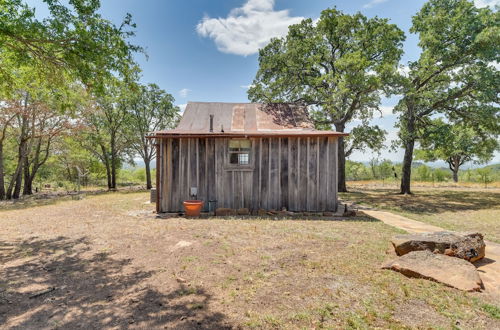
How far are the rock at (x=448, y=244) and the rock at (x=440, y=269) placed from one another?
312 mm

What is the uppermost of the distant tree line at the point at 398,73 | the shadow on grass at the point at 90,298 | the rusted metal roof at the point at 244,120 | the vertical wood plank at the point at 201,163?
the distant tree line at the point at 398,73

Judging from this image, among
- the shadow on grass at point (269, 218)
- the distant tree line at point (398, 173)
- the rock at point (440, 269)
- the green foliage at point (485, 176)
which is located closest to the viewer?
the rock at point (440, 269)

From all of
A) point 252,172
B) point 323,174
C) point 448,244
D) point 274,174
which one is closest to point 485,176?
point 323,174

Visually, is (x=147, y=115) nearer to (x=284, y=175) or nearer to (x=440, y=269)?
(x=284, y=175)

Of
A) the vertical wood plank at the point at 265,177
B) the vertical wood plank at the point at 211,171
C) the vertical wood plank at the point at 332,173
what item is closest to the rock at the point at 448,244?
the vertical wood plank at the point at 332,173

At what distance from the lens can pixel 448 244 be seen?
14.7 ft

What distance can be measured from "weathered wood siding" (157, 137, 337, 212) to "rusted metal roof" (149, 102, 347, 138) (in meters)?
0.44

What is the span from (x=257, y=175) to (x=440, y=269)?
21.5 feet

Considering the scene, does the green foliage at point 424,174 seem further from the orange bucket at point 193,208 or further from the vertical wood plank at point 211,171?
the orange bucket at point 193,208

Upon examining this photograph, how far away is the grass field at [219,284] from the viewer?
9.44 feet

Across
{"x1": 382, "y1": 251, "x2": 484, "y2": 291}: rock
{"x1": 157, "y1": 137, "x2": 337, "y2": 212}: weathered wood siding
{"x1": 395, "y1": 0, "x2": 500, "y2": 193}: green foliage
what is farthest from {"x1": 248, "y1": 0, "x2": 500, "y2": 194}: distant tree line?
{"x1": 382, "y1": 251, "x2": 484, "y2": 291}: rock

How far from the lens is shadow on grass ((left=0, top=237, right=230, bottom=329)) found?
2.84 meters

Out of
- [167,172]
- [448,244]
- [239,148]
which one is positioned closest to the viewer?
[448,244]

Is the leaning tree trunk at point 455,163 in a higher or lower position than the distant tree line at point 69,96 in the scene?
lower
